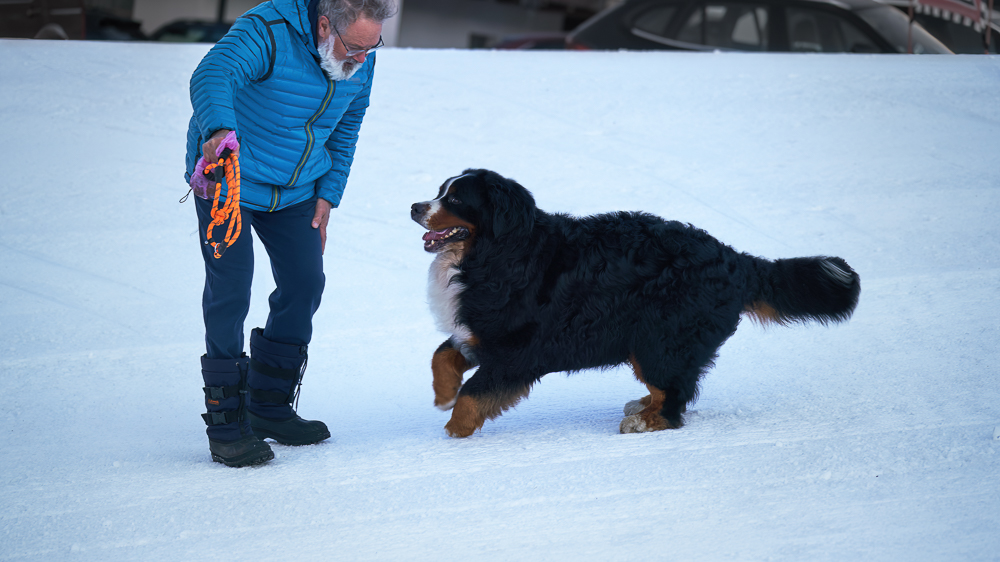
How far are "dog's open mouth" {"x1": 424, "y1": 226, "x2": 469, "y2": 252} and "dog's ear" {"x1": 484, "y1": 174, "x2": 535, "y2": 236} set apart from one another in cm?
13

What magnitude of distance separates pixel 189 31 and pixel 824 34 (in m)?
9.19

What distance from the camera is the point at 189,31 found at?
12391mm

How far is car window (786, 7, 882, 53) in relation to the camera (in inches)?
308

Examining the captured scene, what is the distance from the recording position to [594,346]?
9.91 feet

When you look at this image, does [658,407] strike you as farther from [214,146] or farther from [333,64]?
[214,146]

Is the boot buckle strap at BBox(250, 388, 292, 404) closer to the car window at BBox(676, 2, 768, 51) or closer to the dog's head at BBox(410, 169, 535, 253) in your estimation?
the dog's head at BBox(410, 169, 535, 253)

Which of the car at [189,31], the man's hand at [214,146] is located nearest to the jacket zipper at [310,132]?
the man's hand at [214,146]

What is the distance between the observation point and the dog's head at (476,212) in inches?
116

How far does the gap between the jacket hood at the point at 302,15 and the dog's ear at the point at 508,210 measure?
83 cm

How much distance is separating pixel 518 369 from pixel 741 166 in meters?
3.93

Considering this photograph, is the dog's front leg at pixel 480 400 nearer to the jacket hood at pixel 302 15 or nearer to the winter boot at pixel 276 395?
the winter boot at pixel 276 395

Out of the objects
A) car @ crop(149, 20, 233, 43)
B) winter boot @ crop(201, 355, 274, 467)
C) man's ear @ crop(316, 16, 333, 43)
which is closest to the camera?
man's ear @ crop(316, 16, 333, 43)

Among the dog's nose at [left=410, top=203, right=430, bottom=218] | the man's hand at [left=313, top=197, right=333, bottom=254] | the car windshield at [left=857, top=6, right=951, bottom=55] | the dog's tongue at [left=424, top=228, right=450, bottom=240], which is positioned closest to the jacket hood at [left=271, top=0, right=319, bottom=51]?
the man's hand at [left=313, top=197, right=333, bottom=254]

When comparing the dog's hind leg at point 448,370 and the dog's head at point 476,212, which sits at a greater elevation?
the dog's head at point 476,212
